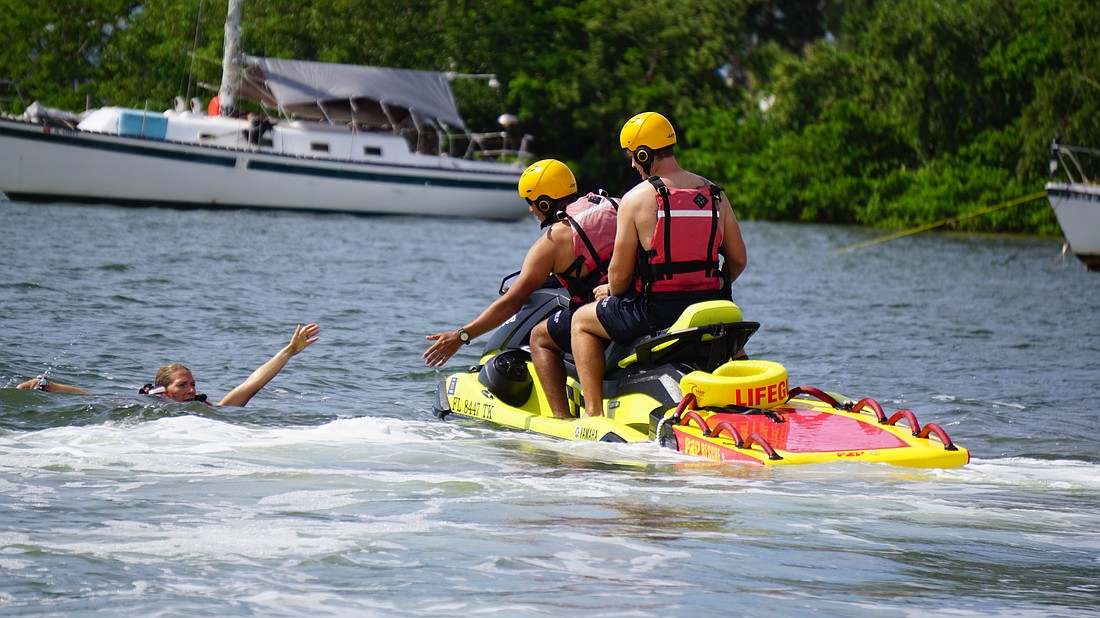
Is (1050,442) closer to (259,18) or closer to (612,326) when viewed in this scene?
(612,326)

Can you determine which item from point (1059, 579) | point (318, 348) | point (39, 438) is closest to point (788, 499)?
point (1059, 579)

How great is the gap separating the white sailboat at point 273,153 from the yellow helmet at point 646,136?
93.7 ft

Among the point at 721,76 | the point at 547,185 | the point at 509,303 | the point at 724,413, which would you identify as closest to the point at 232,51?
the point at 721,76

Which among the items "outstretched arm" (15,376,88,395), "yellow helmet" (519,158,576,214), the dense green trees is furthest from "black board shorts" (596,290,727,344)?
the dense green trees

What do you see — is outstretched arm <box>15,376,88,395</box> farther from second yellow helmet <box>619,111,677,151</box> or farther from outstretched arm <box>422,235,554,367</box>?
second yellow helmet <box>619,111,677,151</box>

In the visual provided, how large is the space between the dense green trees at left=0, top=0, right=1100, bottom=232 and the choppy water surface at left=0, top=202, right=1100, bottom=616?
24.3 meters

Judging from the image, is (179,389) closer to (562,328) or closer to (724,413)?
(562,328)

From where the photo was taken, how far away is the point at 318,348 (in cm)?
1335

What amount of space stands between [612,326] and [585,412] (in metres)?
0.63

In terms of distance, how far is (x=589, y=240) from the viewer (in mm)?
8562

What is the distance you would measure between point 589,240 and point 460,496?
211cm

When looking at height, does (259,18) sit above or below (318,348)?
above

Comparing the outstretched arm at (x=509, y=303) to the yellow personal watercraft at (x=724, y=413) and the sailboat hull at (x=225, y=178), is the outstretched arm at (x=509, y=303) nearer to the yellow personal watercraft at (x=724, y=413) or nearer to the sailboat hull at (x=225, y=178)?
the yellow personal watercraft at (x=724, y=413)

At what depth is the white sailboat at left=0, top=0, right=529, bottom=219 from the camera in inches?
1357
